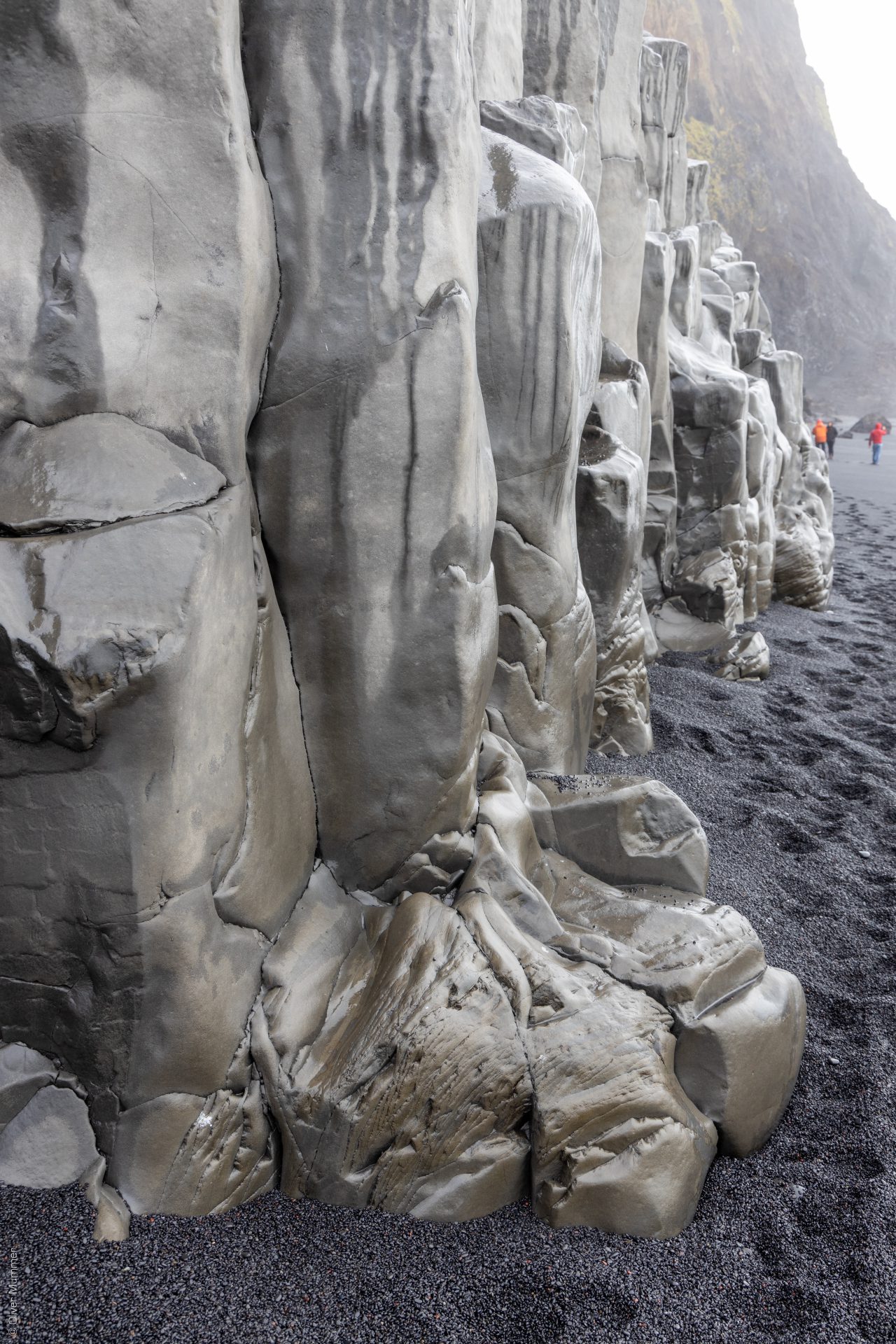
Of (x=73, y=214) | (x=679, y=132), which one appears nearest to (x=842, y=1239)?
(x=73, y=214)

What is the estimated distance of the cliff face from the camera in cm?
2880

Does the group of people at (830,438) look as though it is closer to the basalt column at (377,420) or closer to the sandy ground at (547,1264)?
the sandy ground at (547,1264)

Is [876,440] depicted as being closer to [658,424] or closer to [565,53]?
[658,424]

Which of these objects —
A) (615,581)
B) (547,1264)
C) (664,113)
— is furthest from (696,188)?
(547,1264)

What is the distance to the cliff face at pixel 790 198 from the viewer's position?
1134 inches

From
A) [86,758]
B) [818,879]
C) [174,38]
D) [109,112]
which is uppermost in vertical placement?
[174,38]

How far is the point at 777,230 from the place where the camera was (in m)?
30.2

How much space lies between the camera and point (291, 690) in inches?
78.2

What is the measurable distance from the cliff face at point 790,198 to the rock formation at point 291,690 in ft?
92.2

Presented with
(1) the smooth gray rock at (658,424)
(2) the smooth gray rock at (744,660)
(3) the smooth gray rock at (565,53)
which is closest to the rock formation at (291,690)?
(3) the smooth gray rock at (565,53)

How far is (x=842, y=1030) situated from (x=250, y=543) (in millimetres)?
1870

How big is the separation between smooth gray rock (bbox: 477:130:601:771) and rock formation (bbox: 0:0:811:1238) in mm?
21

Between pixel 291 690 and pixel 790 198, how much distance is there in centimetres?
3529

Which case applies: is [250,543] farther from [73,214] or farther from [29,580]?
[73,214]
